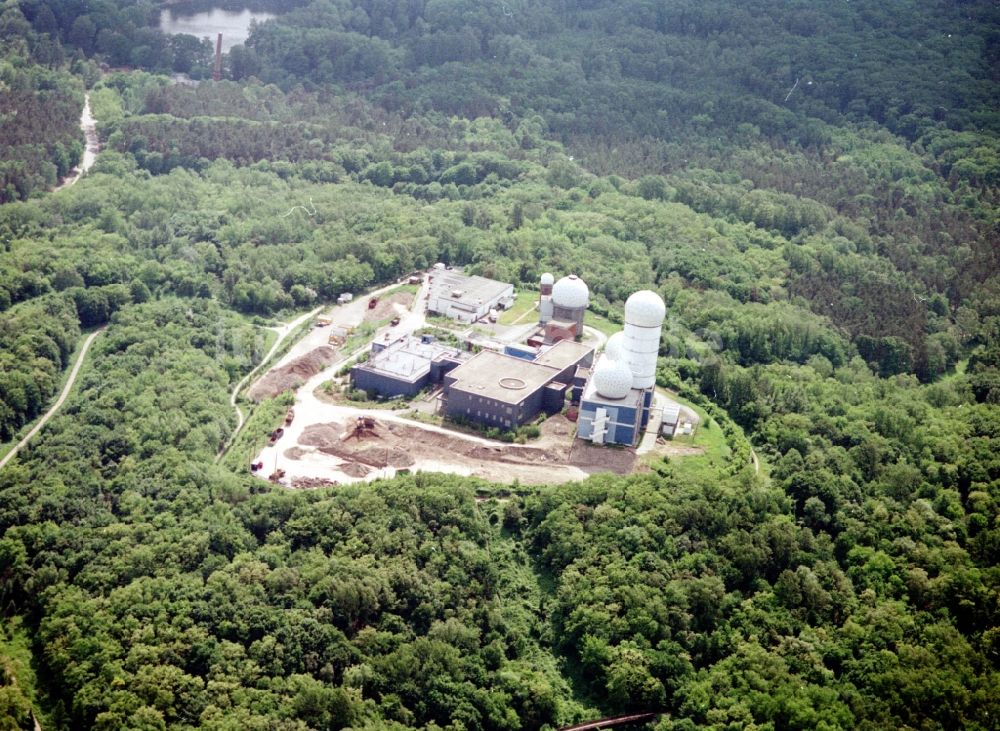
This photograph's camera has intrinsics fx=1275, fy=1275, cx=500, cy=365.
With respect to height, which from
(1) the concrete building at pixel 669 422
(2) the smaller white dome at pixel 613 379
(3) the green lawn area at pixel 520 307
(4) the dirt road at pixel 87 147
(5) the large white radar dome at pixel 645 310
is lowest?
(4) the dirt road at pixel 87 147

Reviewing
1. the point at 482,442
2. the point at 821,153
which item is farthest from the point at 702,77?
the point at 482,442

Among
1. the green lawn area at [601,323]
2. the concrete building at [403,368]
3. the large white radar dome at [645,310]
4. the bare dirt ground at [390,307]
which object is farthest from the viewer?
the bare dirt ground at [390,307]

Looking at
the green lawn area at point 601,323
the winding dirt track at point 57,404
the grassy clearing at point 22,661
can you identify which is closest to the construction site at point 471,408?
the green lawn area at point 601,323

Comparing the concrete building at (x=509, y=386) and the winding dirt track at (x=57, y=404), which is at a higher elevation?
the concrete building at (x=509, y=386)

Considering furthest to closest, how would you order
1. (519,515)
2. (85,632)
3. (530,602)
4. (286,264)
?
(286,264), (519,515), (530,602), (85,632)

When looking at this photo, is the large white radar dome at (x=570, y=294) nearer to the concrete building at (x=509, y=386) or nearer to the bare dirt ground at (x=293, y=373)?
the concrete building at (x=509, y=386)

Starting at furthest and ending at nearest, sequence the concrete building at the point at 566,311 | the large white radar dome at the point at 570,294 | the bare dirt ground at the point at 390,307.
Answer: the bare dirt ground at the point at 390,307, the large white radar dome at the point at 570,294, the concrete building at the point at 566,311

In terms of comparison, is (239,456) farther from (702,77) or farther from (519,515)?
(702,77)
